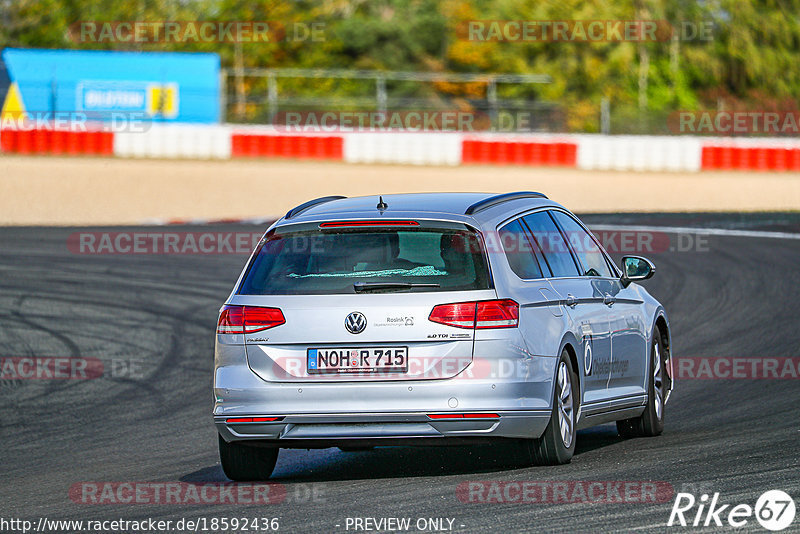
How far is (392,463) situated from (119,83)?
31.9 meters

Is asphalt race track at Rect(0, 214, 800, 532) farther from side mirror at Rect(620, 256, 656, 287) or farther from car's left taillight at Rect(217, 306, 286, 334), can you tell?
side mirror at Rect(620, 256, 656, 287)

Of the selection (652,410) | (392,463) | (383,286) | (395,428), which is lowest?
(392,463)

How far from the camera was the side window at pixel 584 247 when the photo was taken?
836 centimetres

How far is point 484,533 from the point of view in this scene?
5.82 meters

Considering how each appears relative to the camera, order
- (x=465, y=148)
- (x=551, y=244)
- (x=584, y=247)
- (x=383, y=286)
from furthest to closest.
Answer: (x=465, y=148)
(x=584, y=247)
(x=551, y=244)
(x=383, y=286)

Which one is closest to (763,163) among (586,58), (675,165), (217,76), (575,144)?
(675,165)

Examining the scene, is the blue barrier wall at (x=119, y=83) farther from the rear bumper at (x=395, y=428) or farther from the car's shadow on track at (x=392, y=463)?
the rear bumper at (x=395, y=428)

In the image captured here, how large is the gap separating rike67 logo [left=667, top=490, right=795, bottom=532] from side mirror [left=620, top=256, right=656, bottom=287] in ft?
8.11

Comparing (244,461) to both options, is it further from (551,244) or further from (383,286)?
(551,244)

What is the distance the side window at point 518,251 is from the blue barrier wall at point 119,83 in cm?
3105

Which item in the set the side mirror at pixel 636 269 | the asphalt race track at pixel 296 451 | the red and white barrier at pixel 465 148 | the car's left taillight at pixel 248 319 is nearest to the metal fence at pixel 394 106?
the red and white barrier at pixel 465 148

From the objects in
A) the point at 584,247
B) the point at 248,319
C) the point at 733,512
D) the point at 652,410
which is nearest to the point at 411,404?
the point at 248,319

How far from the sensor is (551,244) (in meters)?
7.99

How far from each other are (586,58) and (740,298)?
152ft
